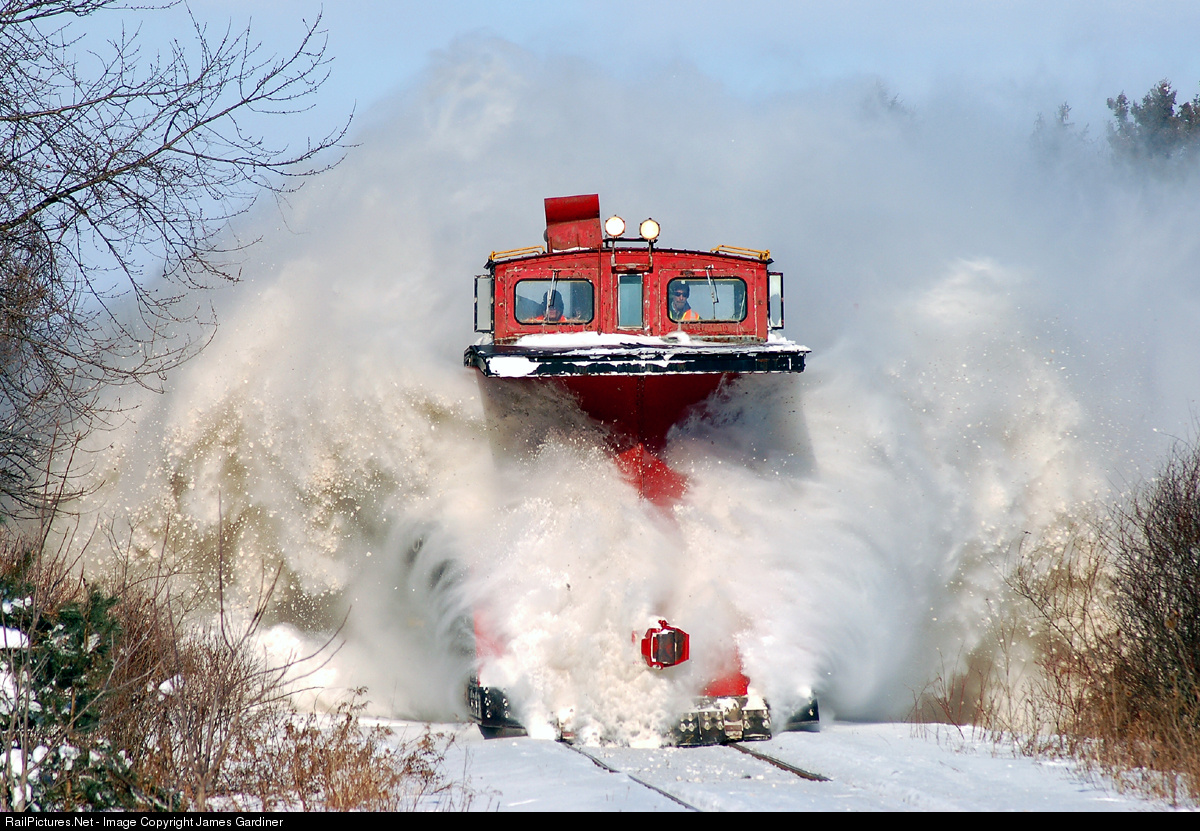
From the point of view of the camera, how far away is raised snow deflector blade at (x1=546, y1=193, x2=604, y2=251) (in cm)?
1048

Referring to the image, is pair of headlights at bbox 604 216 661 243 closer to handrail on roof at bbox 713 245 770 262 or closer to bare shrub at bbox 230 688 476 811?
handrail on roof at bbox 713 245 770 262

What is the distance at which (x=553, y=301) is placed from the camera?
9992mm

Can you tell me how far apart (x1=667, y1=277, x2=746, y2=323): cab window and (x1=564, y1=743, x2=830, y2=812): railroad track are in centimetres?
418

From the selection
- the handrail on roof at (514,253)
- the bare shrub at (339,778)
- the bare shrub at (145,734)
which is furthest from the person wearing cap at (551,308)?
the bare shrub at (145,734)

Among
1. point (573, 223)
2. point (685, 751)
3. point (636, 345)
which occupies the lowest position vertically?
point (685, 751)

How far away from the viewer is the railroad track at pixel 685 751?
20.1 feet

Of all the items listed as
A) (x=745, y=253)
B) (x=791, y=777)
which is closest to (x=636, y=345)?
(x=745, y=253)

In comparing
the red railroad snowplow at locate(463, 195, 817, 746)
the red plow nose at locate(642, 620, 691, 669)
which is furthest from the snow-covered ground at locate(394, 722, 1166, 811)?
the red plow nose at locate(642, 620, 691, 669)

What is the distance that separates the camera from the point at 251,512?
11258 mm

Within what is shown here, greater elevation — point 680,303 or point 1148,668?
point 680,303

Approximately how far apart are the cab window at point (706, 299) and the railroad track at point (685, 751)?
4183 millimetres

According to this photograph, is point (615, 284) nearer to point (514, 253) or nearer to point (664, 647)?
point (514, 253)

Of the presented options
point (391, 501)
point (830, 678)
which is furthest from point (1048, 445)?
point (391, 501)

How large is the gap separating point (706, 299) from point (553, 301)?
157 cm
